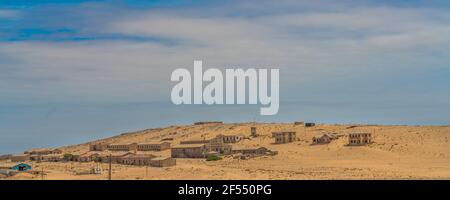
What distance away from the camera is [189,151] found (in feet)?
391

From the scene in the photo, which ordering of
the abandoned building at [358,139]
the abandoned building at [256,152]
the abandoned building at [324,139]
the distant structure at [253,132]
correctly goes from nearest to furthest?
1. the abandoned building at [256,152]
2. the abandoned building at [358,139]
3. the abandoned building at [324,139]
4. the distant structure at [253,132]

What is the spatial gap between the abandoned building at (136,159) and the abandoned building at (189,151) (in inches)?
379

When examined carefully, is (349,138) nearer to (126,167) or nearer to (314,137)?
(314,137)

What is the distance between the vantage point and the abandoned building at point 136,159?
105438mm

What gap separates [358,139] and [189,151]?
85.3 ft

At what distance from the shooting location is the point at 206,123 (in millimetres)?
175000

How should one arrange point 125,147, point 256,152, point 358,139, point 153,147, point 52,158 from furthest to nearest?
point 125,147 → point 153,147 → point 52,158 → point 358,139 → point 256,152

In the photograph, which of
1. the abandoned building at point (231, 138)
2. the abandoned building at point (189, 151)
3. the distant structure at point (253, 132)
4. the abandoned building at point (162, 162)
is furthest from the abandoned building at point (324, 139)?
the abandoned building at point (162, 162)

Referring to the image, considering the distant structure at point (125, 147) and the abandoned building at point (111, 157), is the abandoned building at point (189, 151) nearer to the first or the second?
the abandoned building at point (111, 157)

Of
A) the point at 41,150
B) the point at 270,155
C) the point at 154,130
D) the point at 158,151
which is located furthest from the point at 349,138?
the point at 154,130

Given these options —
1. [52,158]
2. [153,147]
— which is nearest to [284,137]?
[153,147]

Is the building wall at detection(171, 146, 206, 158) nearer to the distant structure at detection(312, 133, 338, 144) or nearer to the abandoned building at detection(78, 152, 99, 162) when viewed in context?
the abandoned building at detection(78, 152, 99, 162)

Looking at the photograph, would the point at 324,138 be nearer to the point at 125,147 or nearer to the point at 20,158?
the point at 125,147

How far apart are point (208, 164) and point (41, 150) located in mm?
43726
